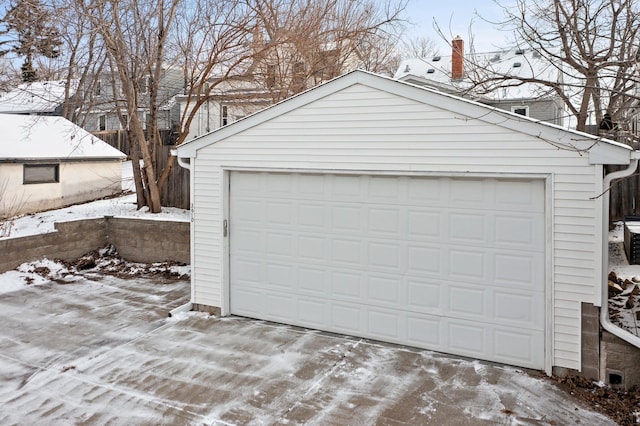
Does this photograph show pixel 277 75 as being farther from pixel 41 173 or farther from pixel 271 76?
pixel 41 173

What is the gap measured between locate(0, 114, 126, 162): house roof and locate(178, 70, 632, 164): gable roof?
344 inches

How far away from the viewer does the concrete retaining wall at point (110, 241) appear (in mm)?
10906

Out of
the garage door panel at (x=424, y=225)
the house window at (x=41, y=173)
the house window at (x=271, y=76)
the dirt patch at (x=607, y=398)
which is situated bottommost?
the dirt patch at (x=607, y=398)

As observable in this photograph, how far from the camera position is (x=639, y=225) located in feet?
27.7

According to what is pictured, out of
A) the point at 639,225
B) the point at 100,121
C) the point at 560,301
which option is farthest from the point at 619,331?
the point at 100,121

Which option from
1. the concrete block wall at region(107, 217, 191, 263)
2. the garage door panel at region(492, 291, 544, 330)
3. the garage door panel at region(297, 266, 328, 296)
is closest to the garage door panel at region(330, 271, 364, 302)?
the garage door panel at region(297, 266, 328, 296)

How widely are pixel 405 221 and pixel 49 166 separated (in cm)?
1268

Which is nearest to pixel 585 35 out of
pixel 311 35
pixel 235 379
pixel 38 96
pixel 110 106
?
pixel 311 35

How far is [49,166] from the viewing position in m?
15.4

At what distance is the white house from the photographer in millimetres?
14312

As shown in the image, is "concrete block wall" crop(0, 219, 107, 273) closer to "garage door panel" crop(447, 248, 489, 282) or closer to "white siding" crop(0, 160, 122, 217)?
"white siding" crop(0, 160, 122, 217)

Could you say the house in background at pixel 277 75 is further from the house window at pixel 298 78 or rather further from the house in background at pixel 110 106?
the house in background at pixel 110 106

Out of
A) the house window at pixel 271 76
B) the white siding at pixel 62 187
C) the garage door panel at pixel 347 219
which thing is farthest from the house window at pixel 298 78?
the garage door panel at pixel 347 219

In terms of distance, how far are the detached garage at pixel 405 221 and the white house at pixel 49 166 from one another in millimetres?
8571
